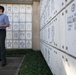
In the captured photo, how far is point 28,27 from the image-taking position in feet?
23.8

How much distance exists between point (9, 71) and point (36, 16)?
3.55m

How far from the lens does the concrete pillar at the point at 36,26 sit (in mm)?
7035

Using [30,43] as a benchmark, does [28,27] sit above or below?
above

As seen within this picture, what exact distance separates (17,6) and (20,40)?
1293 mm

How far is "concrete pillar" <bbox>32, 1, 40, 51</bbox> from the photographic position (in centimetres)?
704

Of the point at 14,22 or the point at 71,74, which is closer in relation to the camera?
the point at 71,74

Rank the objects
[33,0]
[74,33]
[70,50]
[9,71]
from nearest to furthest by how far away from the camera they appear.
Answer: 1. [74,33]
2. [70,50]
3. [9,71]
4. [33,0]

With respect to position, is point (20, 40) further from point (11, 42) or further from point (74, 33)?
point (74, 33)

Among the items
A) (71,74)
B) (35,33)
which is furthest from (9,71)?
(35,33)

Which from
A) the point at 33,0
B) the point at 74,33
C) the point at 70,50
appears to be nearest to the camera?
the point at 74,33

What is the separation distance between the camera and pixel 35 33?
709 centimetres

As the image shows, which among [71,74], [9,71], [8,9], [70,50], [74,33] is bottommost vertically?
[9,71]

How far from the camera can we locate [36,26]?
23.2 feet

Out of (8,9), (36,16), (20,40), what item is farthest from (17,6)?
(20,40)
